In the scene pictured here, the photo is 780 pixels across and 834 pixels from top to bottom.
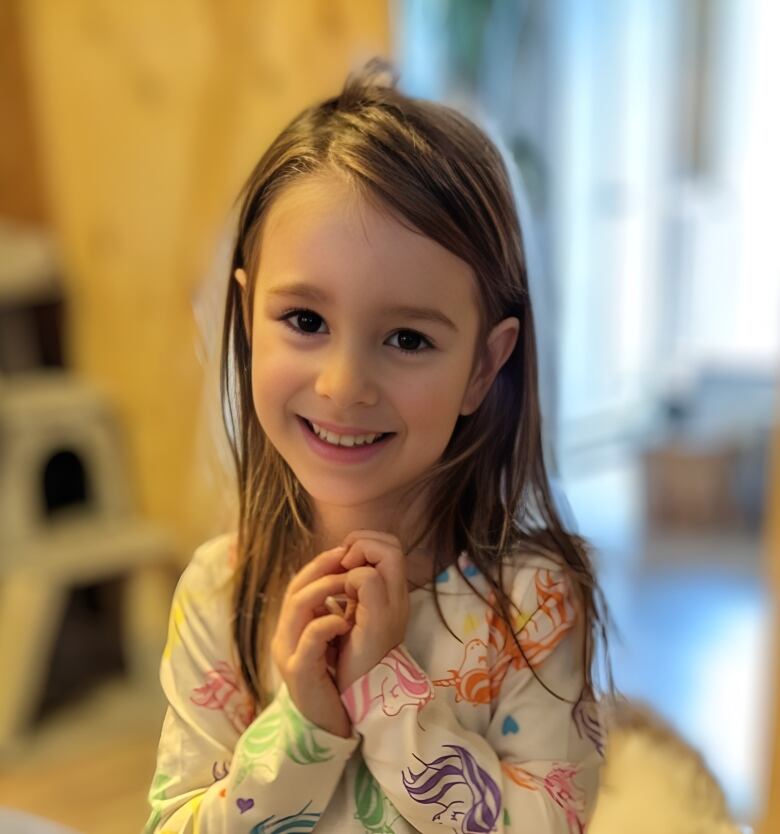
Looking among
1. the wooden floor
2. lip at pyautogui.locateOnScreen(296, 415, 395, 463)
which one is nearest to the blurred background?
the wooden floor

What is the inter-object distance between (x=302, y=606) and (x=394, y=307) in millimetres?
148

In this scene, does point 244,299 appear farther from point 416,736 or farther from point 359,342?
point 416,736

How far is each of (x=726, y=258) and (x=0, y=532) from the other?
2.51 m

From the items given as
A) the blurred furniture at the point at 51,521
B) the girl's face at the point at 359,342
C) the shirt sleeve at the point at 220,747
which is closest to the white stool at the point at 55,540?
the blurred furniture at the point at 51,521

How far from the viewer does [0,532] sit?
1.75 meters

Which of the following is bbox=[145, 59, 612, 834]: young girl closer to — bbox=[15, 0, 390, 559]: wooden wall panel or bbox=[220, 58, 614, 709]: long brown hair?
bbox=[220, 58, 614, 709]: long brown hair

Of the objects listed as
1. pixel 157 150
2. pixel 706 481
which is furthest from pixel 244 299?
pixel 706 481

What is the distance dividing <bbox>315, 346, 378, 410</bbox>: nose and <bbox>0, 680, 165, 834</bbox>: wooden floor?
0.88 m

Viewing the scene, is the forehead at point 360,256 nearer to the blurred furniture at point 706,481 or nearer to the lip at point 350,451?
the lip at point 350,451

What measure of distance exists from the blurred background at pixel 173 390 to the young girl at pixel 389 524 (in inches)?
1.8

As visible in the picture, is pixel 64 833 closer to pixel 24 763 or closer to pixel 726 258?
pixel 24 763

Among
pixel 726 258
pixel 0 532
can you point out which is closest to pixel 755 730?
pixel 0 532

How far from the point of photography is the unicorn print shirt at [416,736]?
19.1 inches

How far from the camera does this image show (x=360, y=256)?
46 cm
